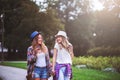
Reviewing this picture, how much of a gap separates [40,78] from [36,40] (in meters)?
0.93

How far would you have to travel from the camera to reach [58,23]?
59062mm

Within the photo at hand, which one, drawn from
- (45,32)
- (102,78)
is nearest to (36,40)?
(102,78)

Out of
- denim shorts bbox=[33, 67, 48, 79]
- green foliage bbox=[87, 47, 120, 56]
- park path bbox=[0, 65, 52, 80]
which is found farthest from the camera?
green foliage bbox=[87, 47, 120, 56]

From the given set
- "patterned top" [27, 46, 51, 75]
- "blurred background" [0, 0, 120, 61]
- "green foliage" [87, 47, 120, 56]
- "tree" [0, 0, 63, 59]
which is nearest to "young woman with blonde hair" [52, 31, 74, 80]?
"patterned top" [27, 46, 51, 75]

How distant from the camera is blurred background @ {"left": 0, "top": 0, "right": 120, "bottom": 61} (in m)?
58.2

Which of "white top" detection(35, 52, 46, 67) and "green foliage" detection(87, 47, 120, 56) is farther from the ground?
"green foliage" detection(87, 47, 120, 56)

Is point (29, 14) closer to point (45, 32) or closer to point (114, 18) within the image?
point (45, 32)

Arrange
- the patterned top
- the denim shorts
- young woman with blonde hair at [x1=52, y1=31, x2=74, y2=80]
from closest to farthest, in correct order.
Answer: the patterned top, the denim shorts, young woman with blonde hair at [x1=52, y1=31, x2=74, y2=80]

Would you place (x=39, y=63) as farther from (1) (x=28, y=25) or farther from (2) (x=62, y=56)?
(1) (x=28, y=25)

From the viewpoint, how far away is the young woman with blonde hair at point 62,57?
9.96 m

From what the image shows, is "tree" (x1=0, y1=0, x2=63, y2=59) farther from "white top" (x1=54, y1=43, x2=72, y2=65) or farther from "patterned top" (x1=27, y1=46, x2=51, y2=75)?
"patterned top" (x1=27, y1=46, x2=51, y2=75)

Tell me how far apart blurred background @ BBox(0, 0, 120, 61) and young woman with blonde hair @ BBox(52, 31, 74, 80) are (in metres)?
32.0

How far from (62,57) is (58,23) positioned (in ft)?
161

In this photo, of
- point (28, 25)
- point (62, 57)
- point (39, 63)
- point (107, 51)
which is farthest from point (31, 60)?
point (28, 25)
